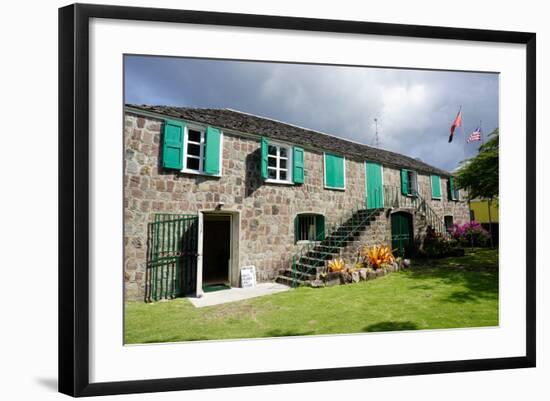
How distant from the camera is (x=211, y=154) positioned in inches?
184

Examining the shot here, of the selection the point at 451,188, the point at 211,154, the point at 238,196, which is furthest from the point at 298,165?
the point at 451,188

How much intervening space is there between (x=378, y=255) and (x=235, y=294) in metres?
2.51

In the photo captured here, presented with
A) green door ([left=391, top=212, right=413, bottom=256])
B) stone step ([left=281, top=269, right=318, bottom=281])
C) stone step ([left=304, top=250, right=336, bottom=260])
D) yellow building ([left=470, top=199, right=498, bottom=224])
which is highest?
yellow building ([left=470, top=199, right=498, bottom=224])

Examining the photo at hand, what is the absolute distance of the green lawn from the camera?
11.0 ft

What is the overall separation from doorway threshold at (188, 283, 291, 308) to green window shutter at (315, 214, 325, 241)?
4.33 ft

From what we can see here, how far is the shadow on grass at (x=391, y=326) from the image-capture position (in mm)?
3576

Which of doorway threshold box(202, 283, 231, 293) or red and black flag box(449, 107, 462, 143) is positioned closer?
red and black flag box(449, 107, 462, 143)

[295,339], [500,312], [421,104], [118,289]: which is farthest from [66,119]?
[500,312]

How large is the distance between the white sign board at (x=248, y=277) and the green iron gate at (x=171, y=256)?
2.44ft

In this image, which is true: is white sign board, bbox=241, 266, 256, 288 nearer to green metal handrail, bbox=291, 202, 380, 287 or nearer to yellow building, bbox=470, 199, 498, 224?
green metal handrail, bbox=291, 202, 380, 287

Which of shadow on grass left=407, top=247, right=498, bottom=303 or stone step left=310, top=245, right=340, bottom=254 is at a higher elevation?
stone step left=310, top=245, right=340, bottom=254

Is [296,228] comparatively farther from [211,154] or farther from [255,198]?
[211,154]

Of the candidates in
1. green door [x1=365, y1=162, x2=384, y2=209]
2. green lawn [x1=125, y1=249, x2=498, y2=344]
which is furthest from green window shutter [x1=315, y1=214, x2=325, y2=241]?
green lawn [x1=125, y1=249, x2=498, y2=344]

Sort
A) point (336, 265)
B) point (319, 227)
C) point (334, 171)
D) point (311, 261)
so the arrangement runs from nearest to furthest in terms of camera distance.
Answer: point (336, 265) → point (311, 261) → point (319, 227) → point (334, 171)
